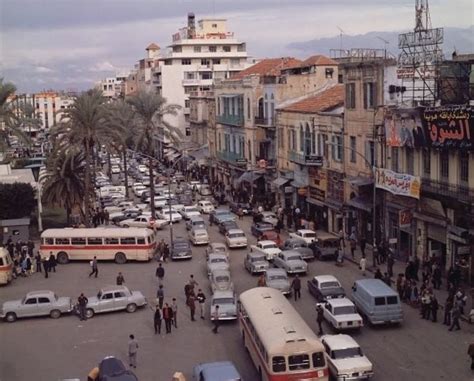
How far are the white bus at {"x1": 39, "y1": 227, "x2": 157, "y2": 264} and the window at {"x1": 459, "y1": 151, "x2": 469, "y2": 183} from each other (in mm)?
18704

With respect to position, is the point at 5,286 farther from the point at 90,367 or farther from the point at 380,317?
the point at 380,317

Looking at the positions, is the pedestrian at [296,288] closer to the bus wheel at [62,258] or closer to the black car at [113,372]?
the black car at [113,372]

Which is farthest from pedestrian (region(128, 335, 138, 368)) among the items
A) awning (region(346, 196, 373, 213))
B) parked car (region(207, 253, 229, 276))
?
awning (region(346, 196, 373, 213))

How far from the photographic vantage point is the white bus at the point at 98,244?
4456 cm

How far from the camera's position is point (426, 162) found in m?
39.2

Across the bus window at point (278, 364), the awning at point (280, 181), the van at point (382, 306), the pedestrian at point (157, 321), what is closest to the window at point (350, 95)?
the awning at point (280, 181)

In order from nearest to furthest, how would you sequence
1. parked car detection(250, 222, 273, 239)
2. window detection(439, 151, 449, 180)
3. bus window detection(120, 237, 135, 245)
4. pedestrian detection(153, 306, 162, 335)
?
1. pedestrian detection(153, 306, 162, 335)
2. window detection(439, 151, 449, 180)
3. bus window detection(120, 237, 135, 245)
4. parked car detection(250, 222, 273, 239)

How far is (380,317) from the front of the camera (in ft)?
95.0

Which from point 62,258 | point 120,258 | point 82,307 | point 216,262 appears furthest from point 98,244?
point 82,307

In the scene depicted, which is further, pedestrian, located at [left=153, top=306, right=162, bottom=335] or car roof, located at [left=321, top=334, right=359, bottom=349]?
pedestrian, located at [left=153, top=306, right=162, bottom=335]

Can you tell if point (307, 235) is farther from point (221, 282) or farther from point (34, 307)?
point (34, 307)

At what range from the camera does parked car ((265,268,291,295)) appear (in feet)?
114

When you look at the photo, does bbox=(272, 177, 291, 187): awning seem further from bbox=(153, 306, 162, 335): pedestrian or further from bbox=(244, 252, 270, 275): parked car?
bbox=(153, 306, 162, 335): pedestrian

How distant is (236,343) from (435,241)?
49.1 feet
